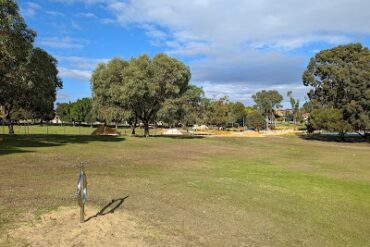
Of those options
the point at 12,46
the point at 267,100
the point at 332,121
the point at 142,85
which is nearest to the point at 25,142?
the point at 12,46

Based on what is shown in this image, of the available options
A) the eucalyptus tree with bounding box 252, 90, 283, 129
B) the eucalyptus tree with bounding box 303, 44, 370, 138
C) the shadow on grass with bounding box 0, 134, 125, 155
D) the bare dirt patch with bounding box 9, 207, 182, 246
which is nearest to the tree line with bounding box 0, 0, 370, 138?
the eucalyptus tree with bounding box 303, 44, 370, 138

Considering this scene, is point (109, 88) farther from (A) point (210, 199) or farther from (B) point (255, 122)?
(B) point (255, 122)

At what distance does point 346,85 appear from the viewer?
190ft

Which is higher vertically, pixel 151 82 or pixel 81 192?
pixel 151 82

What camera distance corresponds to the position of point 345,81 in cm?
5781

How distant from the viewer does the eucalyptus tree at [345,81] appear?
183ft

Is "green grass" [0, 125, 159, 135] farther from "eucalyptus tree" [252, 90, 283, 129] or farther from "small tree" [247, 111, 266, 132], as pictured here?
"eucalyptus tree" [252, 90, 283, 129]

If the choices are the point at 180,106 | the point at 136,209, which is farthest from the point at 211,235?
the point at 180,106

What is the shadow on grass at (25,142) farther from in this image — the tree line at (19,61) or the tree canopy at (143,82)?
the tree canopy at (143,82)

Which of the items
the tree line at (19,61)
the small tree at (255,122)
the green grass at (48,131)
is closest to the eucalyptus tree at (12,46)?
the tree line at (19,61)

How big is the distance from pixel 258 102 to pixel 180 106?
115m

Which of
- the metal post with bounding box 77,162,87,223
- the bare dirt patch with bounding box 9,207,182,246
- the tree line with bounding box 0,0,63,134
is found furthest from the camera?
the tree line with bounding box 0,0,63,134

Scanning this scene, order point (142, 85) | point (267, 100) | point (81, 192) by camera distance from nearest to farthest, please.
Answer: point (81, 192), point (142, 85), point (267, 100)

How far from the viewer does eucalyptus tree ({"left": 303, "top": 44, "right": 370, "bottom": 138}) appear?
55812mm
